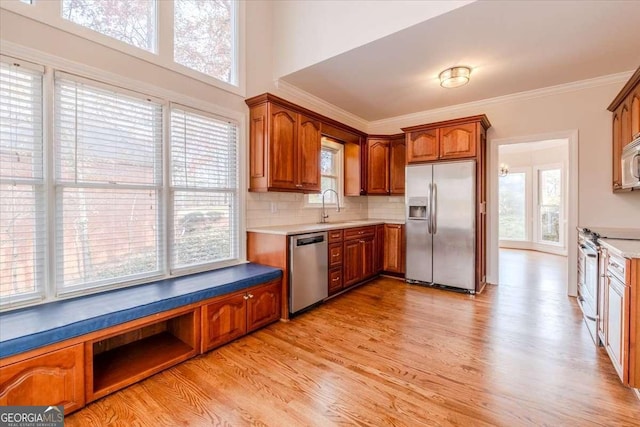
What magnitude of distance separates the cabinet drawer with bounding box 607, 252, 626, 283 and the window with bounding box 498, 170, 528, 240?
625 cm

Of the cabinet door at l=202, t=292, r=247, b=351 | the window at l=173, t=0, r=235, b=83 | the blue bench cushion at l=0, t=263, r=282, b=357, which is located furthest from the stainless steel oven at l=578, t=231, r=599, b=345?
the window at l=173, t=0, r=235, b=83

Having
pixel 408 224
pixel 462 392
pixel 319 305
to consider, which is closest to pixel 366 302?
pixel 319 305

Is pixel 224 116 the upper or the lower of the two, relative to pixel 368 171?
upper

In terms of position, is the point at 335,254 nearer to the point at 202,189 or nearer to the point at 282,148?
the point at 282,148

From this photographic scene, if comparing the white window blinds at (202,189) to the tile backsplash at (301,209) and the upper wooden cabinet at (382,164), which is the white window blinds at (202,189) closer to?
the tile backsplash at (301,209)

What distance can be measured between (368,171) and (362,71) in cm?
185

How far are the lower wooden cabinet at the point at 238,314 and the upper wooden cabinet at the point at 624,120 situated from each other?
378 cm

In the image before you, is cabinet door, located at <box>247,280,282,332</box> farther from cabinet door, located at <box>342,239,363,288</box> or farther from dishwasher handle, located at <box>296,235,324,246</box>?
cabinet door, located at <box>342,239,363,288</box>

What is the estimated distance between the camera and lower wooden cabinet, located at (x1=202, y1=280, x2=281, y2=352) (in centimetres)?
241

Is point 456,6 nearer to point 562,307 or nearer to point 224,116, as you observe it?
point 224,116

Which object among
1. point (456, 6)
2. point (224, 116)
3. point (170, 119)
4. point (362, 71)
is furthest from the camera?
point (362, 71)

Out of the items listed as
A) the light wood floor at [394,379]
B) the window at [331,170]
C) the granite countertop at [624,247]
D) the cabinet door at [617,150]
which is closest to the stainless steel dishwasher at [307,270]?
the light wood floor at [394,379]

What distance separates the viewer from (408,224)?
438 cm

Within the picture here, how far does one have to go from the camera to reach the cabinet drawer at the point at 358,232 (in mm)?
3949
